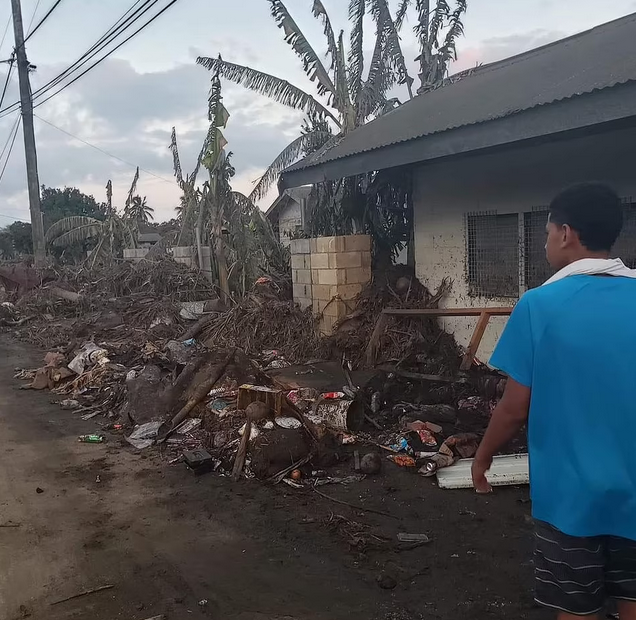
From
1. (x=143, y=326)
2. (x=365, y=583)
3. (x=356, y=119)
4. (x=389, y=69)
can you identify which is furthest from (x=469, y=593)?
(x=389, y=69)

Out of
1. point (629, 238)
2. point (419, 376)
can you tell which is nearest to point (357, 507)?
point (419, 376)

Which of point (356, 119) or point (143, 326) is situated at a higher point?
point (356, 119)

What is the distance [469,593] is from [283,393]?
118 inches

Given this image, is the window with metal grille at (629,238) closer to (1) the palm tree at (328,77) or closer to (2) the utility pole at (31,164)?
(1) the palm tree at (328,77)

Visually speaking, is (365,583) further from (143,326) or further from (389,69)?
(389,69)

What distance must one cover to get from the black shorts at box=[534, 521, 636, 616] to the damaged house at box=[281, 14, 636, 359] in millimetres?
3726

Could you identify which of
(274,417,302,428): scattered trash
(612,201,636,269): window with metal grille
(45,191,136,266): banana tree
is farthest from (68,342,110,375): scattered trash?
(45,191,136,266): banana tree

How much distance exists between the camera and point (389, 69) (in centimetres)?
1477

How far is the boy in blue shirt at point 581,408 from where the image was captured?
182 cm

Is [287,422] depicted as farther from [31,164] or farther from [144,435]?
[31,164]

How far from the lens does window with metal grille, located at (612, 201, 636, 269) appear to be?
606 centimetres

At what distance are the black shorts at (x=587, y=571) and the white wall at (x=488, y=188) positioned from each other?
4980 millimetres

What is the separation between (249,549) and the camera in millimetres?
4086

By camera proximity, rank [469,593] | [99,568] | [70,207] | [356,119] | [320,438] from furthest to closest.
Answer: [70,207]
[356,119]
[320,438]
[99,568]
[469,593]
